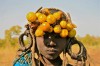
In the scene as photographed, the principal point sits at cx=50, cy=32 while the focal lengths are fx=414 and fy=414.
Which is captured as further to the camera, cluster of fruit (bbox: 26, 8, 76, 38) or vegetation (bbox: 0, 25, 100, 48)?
vegetation (bbox: 0, 25, 100, 48)

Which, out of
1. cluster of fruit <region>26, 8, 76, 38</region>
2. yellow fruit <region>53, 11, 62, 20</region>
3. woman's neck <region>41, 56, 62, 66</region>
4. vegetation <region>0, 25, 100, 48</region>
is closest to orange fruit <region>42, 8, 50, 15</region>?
cluster of fruit <region>26, 8, 76, 38</region>

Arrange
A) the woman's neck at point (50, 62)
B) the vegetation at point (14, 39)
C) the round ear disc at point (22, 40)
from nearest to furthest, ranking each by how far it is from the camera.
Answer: the woman's neck at point (50, 62) → the round ear disc at point (22, 40) → the vegetation at point (14, 39)

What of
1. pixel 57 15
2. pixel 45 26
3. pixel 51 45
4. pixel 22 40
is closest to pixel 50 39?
pixel 51 45

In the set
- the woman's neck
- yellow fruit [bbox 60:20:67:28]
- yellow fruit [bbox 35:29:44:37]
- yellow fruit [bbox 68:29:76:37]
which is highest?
yellow fruit [bbox 60:20:67:28]

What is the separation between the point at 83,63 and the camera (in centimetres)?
560

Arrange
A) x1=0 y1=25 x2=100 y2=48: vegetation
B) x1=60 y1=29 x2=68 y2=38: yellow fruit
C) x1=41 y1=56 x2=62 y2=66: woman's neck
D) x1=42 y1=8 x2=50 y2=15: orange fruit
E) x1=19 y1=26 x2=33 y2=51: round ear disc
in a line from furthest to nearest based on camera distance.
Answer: x1=0 y1=25 x2=100 y2=48: vegetation → x1=19 y1=26 x2=33 y2=51: round ear disc → x1=41 y1=56 x2=62 y2=66: woman's neck → x1=42 y1=8 x2=50 y2=15: orange fruit → x1=60 y1=29 x2=68 y2=38: yellow fruit

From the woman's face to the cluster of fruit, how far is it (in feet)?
0.28

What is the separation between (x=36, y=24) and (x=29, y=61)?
60cm

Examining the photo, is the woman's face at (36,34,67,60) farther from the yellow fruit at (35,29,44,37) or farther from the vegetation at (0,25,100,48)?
the vegetation at (0,25,100,48)

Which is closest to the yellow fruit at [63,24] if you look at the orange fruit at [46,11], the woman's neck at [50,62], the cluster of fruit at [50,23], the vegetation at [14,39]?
the cluster of fruit at [50,23]

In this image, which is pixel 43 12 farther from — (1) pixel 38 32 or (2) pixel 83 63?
(2) pixel 83 63

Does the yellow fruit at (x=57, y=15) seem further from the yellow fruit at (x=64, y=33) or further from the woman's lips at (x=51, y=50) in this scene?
the woman's lips at (x=51, y=50)

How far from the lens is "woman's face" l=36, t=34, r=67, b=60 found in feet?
17.3

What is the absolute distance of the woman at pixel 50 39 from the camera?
525 cm
